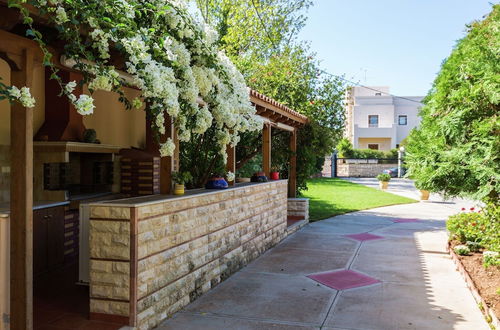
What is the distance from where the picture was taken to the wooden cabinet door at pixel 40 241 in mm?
5895

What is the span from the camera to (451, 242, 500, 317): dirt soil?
5387 millimetres

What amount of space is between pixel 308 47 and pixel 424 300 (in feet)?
46.4

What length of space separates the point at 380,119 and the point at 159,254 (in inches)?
1770

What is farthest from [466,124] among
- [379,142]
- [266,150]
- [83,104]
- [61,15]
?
[379,142]

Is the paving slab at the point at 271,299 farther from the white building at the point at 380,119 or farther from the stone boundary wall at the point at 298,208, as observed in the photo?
the white building at the point at 380,119

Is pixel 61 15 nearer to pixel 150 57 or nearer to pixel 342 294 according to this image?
pixel 150 57

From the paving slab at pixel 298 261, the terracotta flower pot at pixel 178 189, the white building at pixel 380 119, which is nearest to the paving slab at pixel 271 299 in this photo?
the paving slab at pixel 298 261

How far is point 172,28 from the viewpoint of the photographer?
4.95 metres

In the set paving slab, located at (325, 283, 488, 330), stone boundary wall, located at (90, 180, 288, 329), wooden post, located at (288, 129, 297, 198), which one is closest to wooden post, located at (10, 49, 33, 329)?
stone boundary wall, located at (90, 180, 288, 329)

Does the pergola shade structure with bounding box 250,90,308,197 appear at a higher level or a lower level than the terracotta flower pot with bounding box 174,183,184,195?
higher

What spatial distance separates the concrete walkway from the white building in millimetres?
36925

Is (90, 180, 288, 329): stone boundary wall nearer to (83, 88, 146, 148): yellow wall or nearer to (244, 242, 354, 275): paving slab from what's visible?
(244, 242, 354, 275): paving slab

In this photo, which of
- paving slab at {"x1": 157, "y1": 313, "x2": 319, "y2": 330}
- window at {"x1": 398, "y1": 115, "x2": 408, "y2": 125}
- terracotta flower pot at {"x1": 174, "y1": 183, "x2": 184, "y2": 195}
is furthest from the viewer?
window at {"x1": 398, "y1": 115, "x2": 408, "y2": 125}

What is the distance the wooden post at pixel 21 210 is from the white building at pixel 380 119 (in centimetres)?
4410
